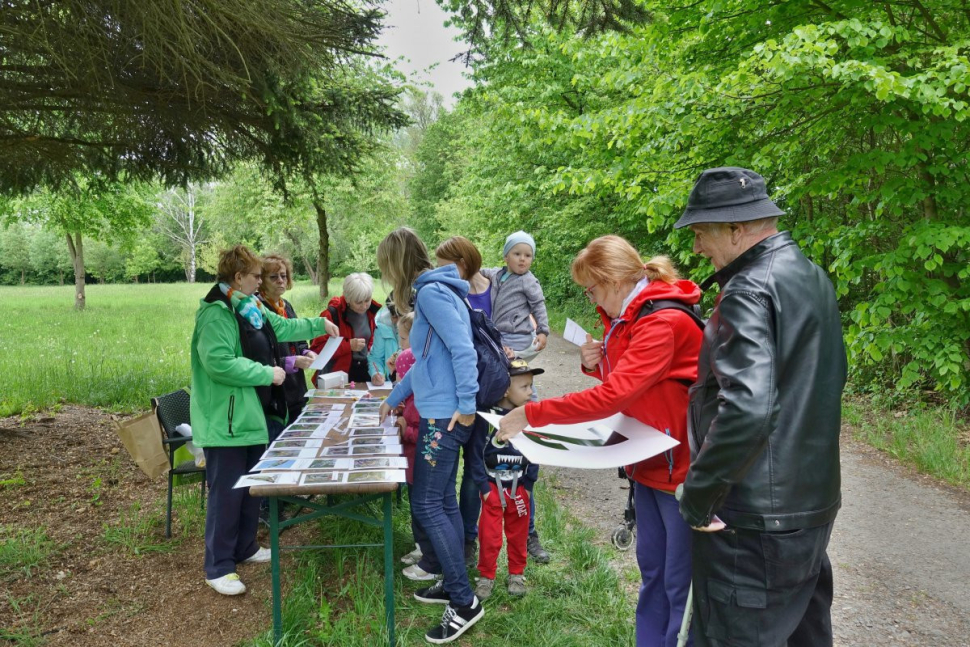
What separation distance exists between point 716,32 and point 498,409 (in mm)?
4982

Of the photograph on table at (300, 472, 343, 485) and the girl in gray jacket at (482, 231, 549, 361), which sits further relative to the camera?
the girl in gray jacket at (482, 231, 549, 361)

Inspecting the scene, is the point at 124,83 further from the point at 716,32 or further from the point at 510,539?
the point at 716,32

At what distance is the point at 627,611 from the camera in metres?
3.16

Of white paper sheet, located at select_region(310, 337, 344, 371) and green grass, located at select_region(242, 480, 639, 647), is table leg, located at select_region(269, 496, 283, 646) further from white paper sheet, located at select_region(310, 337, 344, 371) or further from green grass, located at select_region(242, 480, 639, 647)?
white paper sheet, located at select_region(310, 337, 344, 371)

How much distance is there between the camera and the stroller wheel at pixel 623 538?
4070 mm

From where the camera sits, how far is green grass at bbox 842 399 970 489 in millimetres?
5312

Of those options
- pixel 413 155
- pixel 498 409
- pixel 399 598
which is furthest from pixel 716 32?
pixel 413 155

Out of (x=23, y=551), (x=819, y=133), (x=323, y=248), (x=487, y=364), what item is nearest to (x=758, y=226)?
(x=487, y=364)

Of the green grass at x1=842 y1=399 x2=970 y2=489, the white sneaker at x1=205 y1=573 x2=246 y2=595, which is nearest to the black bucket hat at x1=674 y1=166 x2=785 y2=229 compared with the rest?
the white sneaker at x1=205 y1=573 x2=246 y2=595

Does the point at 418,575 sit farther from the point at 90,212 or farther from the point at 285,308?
the point at 90,212

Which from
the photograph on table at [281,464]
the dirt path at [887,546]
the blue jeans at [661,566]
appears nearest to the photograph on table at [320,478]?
the photograph on table at [281,464]

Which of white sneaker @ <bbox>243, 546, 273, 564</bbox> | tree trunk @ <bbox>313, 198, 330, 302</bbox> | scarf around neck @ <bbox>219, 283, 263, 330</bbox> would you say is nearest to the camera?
scarf around neck @ <bbox>219, 283, 263, 330</bbox>

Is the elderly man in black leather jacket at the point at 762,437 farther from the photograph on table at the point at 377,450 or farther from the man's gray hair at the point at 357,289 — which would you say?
the man's gray hair at the point at 357,289

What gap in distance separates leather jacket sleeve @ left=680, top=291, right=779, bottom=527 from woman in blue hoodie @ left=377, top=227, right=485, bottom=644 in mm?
1418
